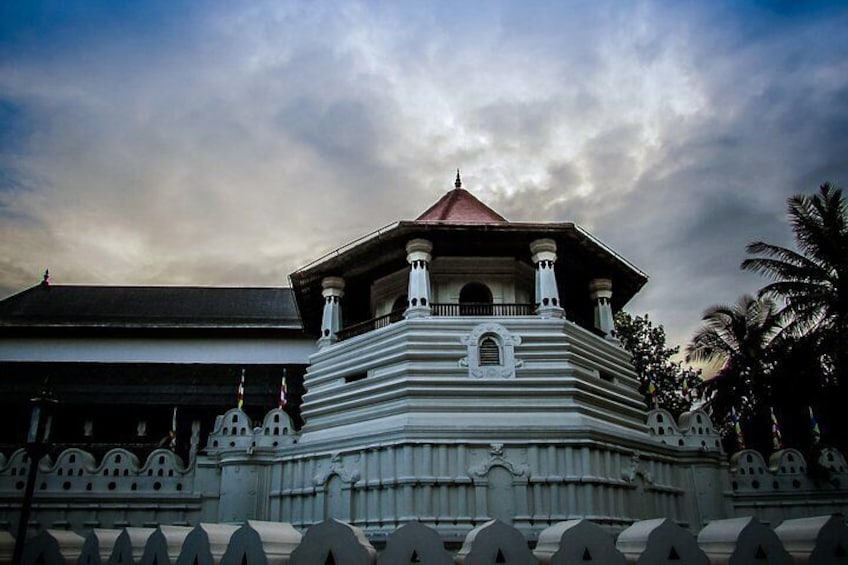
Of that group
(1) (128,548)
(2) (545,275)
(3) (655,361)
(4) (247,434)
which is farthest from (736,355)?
(1) (128,548)

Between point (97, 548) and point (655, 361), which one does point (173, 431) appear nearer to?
point (97, 548)

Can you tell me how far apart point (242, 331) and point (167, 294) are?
639 centimetres

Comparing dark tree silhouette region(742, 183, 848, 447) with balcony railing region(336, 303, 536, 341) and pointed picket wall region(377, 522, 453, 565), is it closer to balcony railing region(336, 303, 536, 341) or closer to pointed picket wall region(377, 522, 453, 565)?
balcony railing region(336, 303, 536, 341)

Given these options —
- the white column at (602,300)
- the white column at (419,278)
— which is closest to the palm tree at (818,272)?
the white column at (602,300)

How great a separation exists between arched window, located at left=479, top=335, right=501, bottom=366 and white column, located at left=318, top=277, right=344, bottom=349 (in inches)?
212

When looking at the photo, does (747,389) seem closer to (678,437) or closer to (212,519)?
(678,437)

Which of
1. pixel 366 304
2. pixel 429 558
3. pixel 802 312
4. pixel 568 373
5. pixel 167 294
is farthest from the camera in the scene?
pixel 167 294

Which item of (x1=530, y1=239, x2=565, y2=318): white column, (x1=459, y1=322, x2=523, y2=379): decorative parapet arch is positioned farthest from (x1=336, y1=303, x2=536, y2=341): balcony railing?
(x1=459, y1=322, x2=523, y2=379): decorative parapet arch

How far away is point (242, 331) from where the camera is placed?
3084 cm

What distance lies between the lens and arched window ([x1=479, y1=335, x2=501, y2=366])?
18.7 meters

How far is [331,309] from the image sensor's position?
22203 millimetres

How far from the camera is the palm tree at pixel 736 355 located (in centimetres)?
2911

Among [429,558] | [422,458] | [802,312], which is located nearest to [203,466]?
[422,458]

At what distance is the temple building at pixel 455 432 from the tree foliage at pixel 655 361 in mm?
12077
